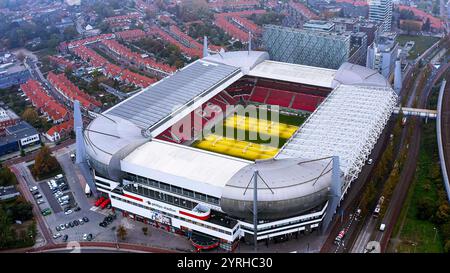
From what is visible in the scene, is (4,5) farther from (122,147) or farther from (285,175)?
(285,175)

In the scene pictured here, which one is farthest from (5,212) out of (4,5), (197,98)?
(4,5)

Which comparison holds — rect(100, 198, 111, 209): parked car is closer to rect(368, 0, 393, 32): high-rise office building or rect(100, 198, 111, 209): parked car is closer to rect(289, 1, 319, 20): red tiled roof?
rect(368, 0, 393, 32): high-rise office building

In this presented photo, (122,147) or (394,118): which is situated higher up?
(122,147)

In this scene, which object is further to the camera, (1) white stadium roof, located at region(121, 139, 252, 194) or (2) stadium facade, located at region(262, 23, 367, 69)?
(2) stadium facade, located at region(262, 23, 367, 69)

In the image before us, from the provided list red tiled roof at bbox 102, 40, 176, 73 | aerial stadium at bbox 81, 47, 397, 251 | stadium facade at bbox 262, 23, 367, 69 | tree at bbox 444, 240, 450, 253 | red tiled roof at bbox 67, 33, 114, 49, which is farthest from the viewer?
red tiled roof at bbox 67, 33, 114, 49

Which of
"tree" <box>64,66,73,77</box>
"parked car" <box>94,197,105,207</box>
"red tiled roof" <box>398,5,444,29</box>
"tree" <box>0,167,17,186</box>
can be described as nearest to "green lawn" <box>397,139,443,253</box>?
"parked car" <box>94,197,105,207</box>

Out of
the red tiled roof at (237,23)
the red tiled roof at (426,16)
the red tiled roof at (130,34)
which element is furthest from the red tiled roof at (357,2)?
the red tiled roof at (130,34)
